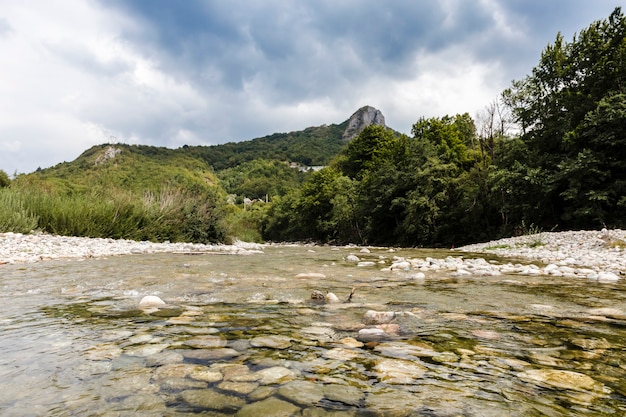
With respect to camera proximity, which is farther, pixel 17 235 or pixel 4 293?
pixel 17 235

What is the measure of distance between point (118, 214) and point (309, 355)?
1370 cm

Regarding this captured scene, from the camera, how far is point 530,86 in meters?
22.9

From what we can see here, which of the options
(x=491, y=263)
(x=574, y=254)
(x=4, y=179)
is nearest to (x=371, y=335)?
(x=491, y=263)

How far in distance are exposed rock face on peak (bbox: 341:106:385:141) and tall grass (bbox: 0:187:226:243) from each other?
11386 centimetres

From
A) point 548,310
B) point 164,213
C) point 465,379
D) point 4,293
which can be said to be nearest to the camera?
point 465,379

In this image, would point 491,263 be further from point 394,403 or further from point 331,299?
point 394,403

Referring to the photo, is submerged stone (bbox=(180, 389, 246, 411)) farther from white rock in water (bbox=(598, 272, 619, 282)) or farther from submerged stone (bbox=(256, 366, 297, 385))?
white rock in water (bbox=(598, 272, 619, 282))

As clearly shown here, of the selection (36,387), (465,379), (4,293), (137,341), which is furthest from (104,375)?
(4,293)

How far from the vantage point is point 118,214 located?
13406 millimetres

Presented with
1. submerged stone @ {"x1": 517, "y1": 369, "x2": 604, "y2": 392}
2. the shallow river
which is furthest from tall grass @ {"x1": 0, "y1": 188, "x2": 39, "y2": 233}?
submerged stone @ {"x1": 517, "y1": 369, "x2": 604, "y2": 392}

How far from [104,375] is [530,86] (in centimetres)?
2771

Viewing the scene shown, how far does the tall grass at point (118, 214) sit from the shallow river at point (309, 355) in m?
8.98

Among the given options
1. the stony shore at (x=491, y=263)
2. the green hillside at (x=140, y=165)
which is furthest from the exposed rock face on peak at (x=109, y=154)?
the stony shore at (x=491, y=263)

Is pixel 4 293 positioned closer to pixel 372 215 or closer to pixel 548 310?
pixel 548 310
